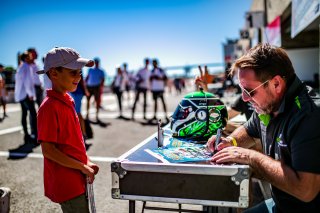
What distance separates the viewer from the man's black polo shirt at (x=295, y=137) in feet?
5.06

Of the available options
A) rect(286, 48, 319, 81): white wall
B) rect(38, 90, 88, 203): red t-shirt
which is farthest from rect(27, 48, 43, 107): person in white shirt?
rect(286, 48, 319, 81): white wall

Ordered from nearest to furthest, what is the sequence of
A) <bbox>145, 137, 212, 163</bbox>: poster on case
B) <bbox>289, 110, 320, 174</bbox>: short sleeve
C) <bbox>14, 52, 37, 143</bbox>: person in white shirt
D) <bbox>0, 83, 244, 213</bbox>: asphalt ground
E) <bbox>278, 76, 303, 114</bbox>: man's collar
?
<bbox>289, 110, 320, 174</bbox>: short sleeve, <bbox>278, 76, 303, 114</bbox>: man's collar, <bbox>145, 137, 212, 163</bbox>: poster on case, <bbox>0, 83, 244, 213</bbox>: asphalt ground, <bbox>14, 52, 37, 143</bbox>: person in white shirt

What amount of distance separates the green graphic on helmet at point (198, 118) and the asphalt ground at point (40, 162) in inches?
52.5

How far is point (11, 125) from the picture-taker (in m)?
9.92

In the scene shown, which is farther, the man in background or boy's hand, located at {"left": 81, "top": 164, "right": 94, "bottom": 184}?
the man in background

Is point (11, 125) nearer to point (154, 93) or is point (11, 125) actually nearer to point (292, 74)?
point (154, 93)

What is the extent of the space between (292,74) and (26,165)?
5064mm

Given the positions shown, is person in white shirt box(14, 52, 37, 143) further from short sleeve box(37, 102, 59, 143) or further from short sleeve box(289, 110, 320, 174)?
short sleeve box(289, 110, 320, 174)

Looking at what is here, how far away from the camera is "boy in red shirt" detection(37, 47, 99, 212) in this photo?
2.07 metres

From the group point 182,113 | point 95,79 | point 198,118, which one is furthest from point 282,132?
point 95,79

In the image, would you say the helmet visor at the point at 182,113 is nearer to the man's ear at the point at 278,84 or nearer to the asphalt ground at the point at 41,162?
the man's ear at the point at 278,84

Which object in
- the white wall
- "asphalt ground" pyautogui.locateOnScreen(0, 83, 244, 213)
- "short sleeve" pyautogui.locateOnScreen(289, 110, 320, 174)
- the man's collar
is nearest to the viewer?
"short sleeve" pyautogui.locateOnScreen(289, 110, 320, 174)

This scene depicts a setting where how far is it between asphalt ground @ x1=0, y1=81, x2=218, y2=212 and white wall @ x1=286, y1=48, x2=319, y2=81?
954cm

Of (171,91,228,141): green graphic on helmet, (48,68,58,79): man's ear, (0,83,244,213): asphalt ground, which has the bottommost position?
(0,83,244,213): asphalt ground
